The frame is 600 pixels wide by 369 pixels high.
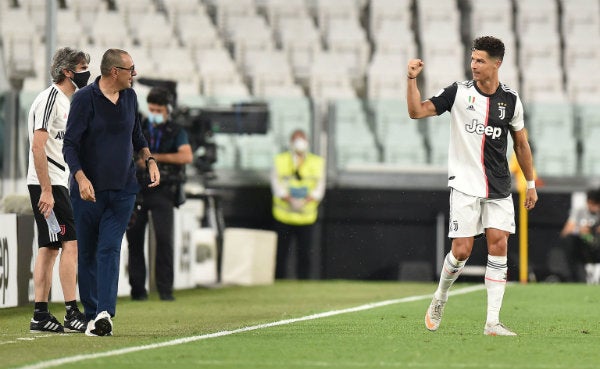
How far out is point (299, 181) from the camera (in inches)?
752

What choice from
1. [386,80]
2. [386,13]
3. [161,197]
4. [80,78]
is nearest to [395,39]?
[386,13]

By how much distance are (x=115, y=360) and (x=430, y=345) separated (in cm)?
186

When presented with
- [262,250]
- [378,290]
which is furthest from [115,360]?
[262,250]

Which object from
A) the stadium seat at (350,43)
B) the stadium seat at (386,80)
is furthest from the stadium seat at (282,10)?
the stadium seat at (386,80)

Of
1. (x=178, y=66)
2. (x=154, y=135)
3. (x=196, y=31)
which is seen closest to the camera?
(x=154, y=135)

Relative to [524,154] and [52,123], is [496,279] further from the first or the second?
[52,123]

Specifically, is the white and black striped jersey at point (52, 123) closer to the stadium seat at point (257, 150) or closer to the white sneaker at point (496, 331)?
the white sneaker at point (496, 331)

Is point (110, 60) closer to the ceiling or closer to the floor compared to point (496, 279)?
closer to the ceiling

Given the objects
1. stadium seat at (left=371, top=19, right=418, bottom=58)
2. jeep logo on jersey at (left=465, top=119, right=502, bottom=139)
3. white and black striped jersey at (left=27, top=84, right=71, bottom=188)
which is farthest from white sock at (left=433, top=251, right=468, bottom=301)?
stadium seat at (left=371, top=19, right=418, bottom=58)

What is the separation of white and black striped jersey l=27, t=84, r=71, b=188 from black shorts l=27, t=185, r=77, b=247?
6 centimetres

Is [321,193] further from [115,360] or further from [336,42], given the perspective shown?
[115,360]

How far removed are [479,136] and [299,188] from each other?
10.7 m

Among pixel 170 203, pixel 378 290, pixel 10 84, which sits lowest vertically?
pixel 378 290

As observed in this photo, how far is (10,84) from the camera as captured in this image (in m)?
21.9
